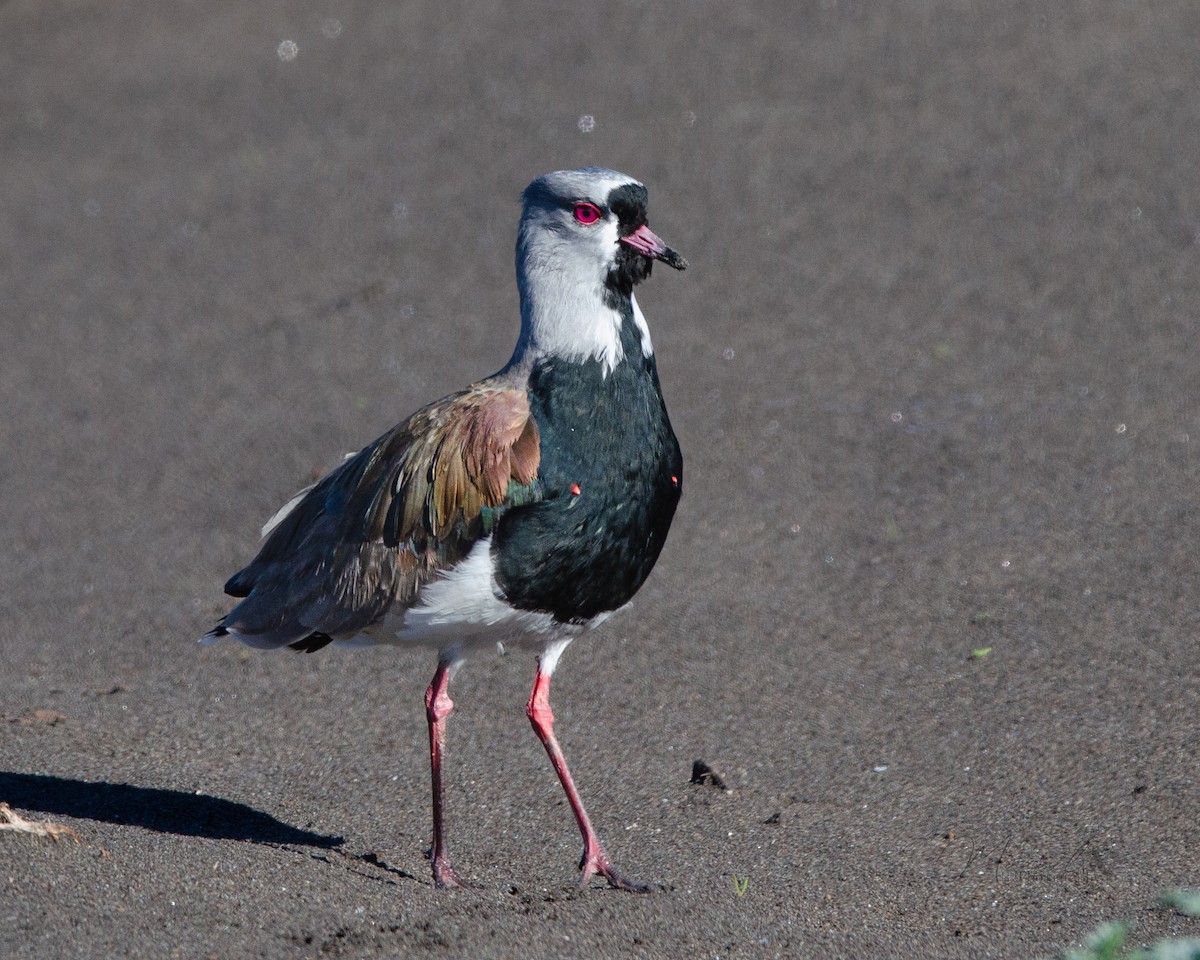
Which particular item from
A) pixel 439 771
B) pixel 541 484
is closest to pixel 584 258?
pixel 541 484

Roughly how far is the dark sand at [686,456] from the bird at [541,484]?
2.84 ft

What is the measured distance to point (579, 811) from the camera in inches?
219

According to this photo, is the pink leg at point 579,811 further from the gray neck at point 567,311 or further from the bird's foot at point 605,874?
the gray neck at point 567,311

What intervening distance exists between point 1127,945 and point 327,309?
291 inches

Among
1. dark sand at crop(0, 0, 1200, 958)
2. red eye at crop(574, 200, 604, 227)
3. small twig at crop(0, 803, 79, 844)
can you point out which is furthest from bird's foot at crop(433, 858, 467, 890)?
red eye at crop(574, 200, 604, 227)

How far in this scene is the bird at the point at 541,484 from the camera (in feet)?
17.1

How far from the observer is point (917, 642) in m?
7.29

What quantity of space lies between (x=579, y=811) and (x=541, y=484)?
47.8 inches

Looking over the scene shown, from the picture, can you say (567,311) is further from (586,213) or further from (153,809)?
(153,809)

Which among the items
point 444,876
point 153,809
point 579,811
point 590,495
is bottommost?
point 153,809

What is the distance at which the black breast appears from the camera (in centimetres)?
517

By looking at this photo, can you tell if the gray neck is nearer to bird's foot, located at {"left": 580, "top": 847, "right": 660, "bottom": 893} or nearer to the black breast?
the black breast

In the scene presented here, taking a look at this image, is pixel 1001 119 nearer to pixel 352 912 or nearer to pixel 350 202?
pixel 350 202

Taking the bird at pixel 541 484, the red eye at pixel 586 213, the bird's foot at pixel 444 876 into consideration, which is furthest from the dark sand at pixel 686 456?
the red eye at pixel 586 213
